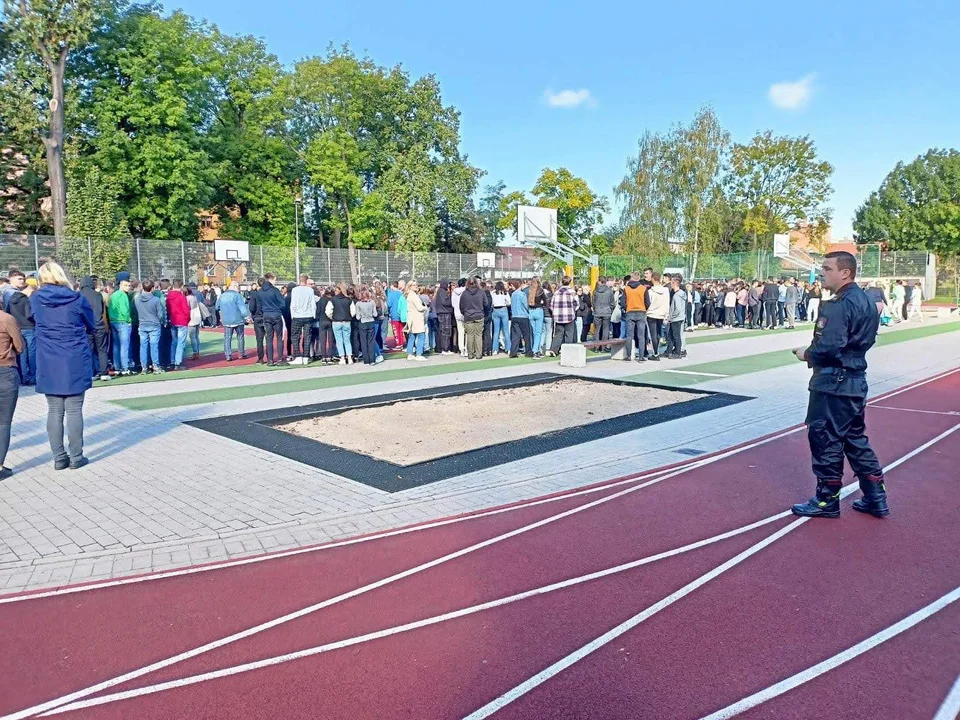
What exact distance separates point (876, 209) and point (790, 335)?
5814cm

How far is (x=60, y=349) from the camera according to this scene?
729 centimetres

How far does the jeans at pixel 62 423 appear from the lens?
7.39 m

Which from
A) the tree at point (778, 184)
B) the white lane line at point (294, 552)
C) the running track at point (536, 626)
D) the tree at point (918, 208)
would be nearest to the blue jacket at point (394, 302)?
the white lane line at point (294, 552)

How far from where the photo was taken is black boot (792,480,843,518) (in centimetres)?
599

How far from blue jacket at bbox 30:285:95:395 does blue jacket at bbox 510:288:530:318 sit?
1146 centimetres

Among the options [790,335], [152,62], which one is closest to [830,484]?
[790,335]

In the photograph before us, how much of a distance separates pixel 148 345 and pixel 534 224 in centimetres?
1702

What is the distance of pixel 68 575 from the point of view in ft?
16.3

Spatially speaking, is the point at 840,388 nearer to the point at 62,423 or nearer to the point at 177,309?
the point at 62,423

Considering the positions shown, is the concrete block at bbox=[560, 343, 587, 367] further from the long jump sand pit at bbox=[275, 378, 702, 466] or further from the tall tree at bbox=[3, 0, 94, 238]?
the tall tree at bbox=[3, 0, 94, 238]

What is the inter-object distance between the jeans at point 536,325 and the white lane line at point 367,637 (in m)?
12.6

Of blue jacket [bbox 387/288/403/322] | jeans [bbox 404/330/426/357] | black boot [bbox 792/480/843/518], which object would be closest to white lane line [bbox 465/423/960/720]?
black boot [bbox 792/480/843/518]

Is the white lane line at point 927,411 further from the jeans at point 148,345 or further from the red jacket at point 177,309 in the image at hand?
the jeans at point 148,345

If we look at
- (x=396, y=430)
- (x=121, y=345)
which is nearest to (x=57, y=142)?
(x=121, y=345)
